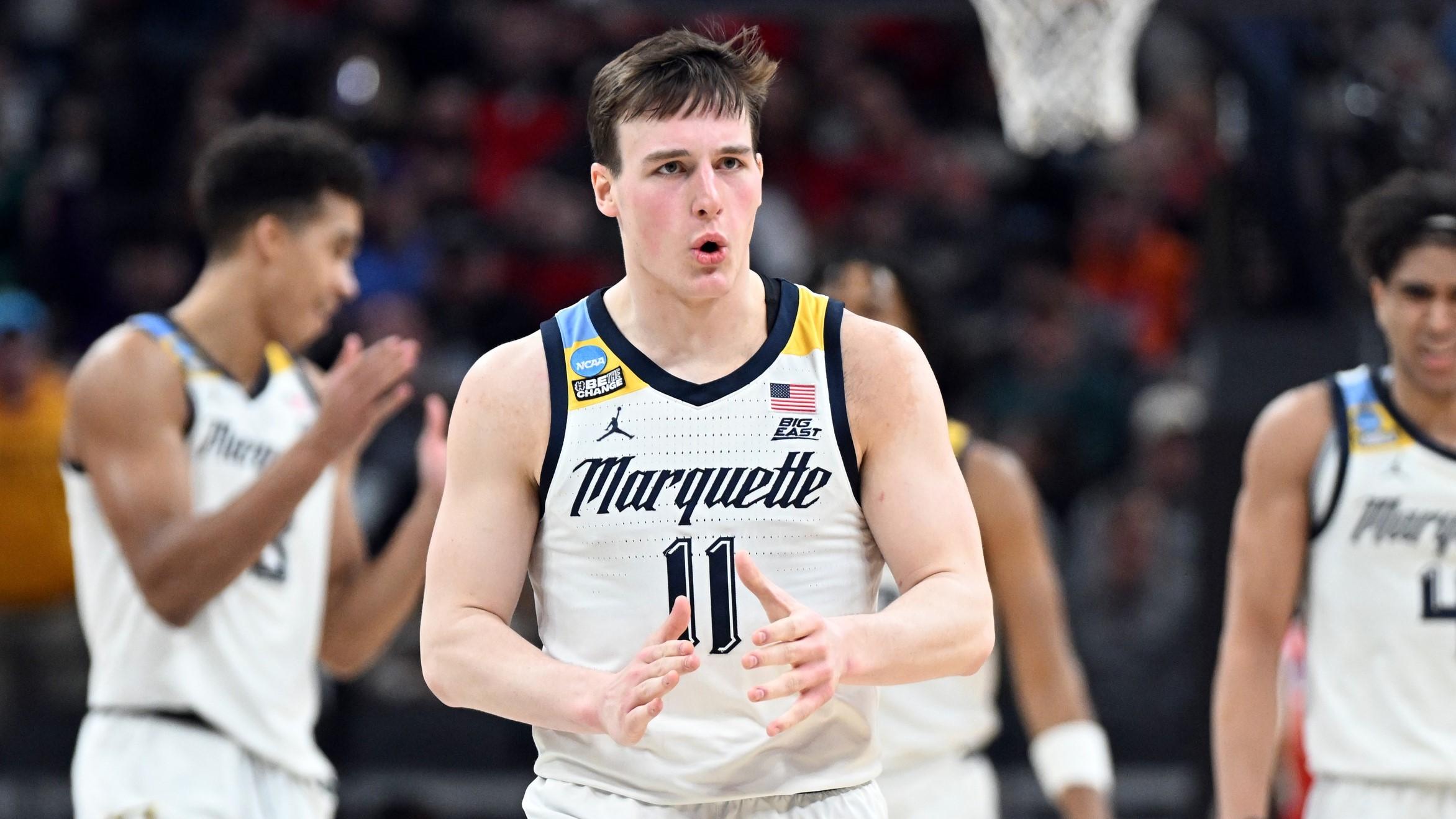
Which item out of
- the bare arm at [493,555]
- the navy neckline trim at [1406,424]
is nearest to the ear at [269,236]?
the bare arm at [493,555]

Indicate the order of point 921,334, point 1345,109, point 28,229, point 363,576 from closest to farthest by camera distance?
point 363,576 < point 921,334 < point 1345,109 < point 28,229

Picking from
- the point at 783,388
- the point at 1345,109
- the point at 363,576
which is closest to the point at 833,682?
the point at 783,388

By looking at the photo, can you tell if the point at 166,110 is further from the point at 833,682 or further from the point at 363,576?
the point at 833,682

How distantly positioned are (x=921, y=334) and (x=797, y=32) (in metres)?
7.94

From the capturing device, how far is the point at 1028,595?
626cm

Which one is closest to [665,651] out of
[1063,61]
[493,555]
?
[493,555]

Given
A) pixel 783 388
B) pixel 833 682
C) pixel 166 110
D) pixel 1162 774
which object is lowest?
pixel 1162 774

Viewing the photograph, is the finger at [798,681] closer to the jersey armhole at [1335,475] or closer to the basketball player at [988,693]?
the jersey armhole at [1335,475]

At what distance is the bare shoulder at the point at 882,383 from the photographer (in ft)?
12.8

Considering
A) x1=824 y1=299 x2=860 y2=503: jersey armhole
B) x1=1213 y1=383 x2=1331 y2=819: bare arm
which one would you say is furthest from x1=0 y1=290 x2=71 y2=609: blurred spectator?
x1=824 y1=299 x2=860 y2=503: jersey armhole

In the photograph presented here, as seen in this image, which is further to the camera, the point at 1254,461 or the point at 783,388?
the point at 1254,461

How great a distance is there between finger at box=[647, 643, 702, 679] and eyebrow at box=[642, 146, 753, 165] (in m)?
1.02

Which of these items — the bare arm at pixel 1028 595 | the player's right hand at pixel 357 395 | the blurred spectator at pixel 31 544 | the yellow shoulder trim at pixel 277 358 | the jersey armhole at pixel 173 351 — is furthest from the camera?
the blurred spectator at pixel 31 544

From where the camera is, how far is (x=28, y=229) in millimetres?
13062
